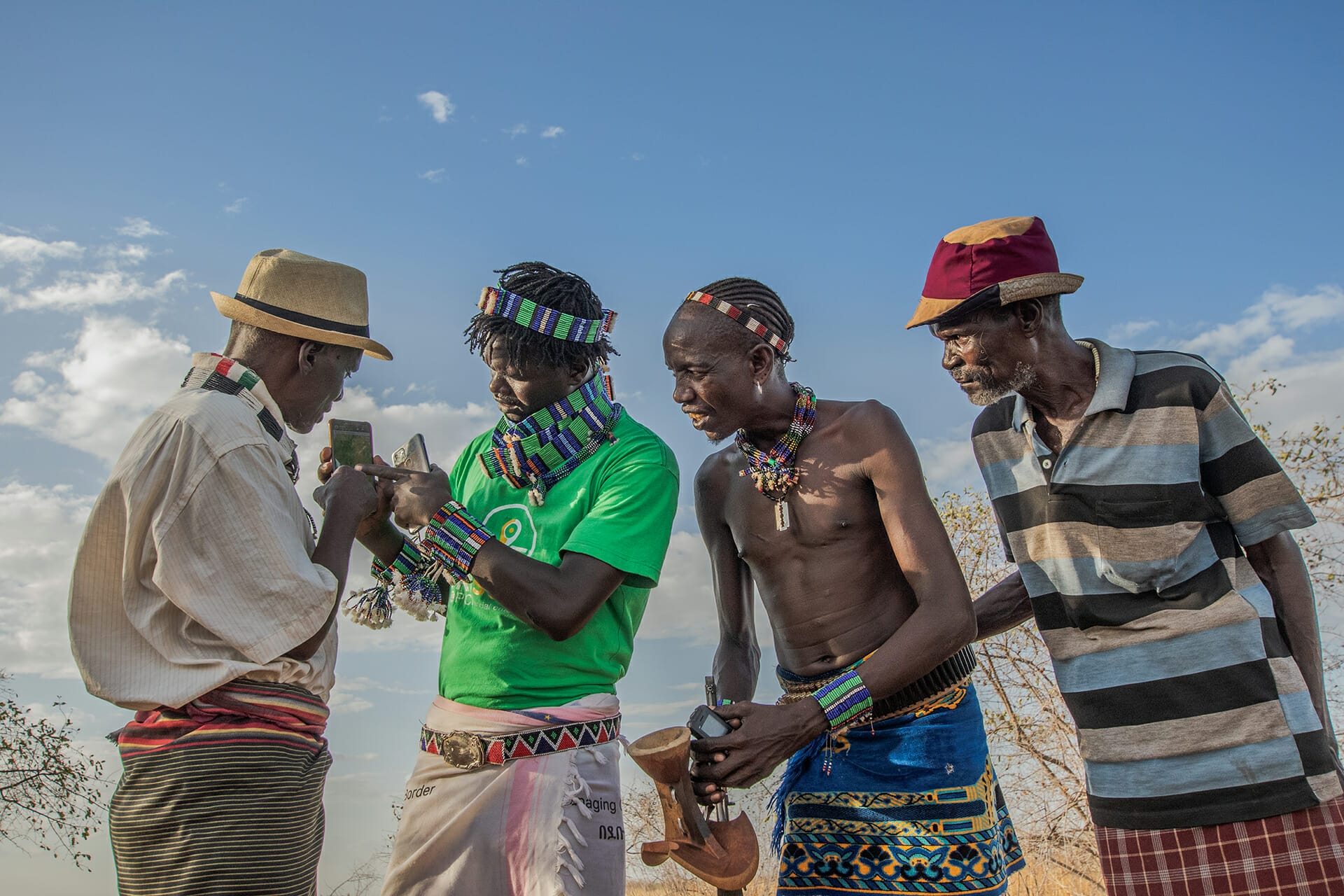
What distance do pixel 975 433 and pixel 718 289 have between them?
108cm

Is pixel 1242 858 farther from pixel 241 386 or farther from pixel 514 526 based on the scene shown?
pixel 241 386

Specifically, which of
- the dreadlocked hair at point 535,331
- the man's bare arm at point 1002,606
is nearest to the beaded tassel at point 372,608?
the dreadlocked hair at point 535,331

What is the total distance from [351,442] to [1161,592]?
272cm

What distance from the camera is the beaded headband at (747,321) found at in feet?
13.0

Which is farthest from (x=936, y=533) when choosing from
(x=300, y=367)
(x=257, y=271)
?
(x=257, y=271)

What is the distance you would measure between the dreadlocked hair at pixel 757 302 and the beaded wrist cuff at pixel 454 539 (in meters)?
1.18

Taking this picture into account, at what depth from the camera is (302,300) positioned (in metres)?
3.55

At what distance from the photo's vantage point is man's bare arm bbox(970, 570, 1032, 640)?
399cm

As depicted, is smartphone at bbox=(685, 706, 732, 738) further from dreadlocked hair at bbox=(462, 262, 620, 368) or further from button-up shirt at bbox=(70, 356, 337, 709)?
dreadlocked hair at bbox=(462, 262, 620, 368)

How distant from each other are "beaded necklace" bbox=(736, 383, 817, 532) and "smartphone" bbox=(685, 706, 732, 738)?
0.80 m

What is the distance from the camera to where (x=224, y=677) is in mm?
2938

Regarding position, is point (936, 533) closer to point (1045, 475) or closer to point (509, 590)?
point (1045, 475)

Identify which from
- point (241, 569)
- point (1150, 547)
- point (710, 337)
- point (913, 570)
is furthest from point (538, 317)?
point (1150, 547)

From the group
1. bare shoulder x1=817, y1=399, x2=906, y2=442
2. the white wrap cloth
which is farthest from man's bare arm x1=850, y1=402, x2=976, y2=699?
the white wrap cloth
